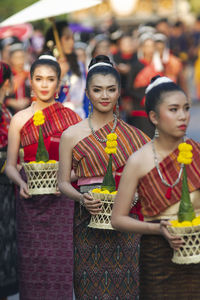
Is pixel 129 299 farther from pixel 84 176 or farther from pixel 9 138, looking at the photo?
pixel 9 138

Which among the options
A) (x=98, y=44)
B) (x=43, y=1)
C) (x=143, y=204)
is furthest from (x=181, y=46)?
(x=143, y=204)

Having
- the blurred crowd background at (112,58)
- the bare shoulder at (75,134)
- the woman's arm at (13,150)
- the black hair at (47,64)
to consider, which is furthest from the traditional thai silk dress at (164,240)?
the blurred crowd background at (112,58)

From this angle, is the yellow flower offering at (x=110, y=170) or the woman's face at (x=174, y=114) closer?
the woman's face at (x=174, y=114)

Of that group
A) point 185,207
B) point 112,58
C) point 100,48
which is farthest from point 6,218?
point 112,58

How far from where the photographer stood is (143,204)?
487cm

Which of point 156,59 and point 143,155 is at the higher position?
point 156,59

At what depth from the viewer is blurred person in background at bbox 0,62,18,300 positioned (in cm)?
759

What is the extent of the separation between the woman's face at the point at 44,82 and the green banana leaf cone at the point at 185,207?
2.63 meters

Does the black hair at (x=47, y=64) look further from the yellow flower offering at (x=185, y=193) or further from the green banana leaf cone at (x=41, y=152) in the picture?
the yellow flower offering at (x=185, y=193)

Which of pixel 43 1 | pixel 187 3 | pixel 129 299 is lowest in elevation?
pixel 129 299

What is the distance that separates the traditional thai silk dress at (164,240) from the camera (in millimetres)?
4750

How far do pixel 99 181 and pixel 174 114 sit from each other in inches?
51.5

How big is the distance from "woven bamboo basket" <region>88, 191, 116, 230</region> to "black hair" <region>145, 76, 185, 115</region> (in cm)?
76

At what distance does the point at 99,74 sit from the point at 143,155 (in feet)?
4.27
